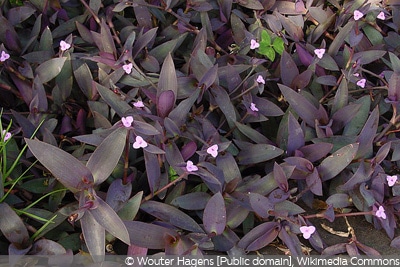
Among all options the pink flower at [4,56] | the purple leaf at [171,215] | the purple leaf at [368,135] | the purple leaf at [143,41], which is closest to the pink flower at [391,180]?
the purple leaf at [368,135]

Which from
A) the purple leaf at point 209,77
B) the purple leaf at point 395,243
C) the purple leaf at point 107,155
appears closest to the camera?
the purple leaf at point 107,155

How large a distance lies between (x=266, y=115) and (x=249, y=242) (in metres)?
0.54

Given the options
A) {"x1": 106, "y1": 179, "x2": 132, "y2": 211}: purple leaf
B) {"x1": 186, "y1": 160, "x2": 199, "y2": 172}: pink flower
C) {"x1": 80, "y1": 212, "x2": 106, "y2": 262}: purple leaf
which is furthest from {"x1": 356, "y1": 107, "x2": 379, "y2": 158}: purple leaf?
{"x1": 80, "y1": 212, "x2": 106, "y2": 262}: purple leaf

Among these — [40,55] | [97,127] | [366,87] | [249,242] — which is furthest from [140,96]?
[366,87]

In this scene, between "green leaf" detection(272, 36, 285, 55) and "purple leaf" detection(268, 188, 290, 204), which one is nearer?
"purple leaf" detection(268, 188, 290, 204)

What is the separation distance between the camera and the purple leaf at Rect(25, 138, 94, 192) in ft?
5.43

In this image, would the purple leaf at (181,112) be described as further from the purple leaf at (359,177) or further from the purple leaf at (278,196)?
the purple leaf at (359,177)

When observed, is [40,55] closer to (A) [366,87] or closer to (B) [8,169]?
(B) [8,169]

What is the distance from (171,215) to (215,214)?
153 millimetres

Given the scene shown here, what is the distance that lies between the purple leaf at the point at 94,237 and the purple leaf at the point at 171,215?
0.21 metres

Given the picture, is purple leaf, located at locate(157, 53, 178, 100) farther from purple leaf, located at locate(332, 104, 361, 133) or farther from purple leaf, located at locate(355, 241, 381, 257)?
purple leaf, located at locate(355, 241, 381, 257)

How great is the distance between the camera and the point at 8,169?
1.93 m

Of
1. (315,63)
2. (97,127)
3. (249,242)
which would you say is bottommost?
(249,242)

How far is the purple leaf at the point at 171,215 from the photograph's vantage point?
181 cm
